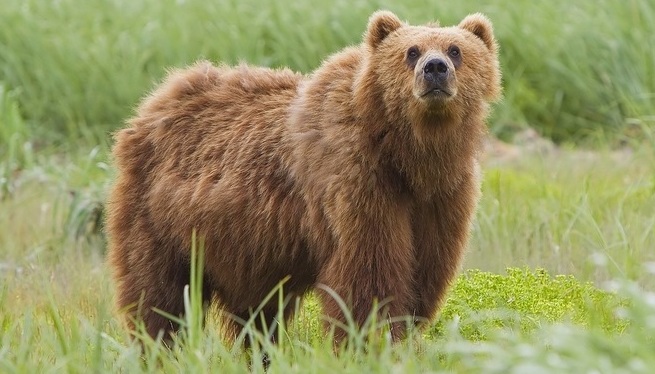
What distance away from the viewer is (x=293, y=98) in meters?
5.49

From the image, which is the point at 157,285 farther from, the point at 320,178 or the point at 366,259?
the point at 366,259

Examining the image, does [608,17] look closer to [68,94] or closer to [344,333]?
[68,94]

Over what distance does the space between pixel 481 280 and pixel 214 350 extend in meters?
1.66

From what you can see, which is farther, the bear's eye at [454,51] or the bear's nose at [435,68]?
the bear's eye at [454,51]

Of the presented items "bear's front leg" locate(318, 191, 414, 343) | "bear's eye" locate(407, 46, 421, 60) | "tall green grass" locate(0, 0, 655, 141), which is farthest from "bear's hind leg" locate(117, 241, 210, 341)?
"tall green grass" locate(0, 0, 655, 141)

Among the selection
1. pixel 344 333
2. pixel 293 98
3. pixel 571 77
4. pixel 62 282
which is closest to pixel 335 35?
pixel 571 77

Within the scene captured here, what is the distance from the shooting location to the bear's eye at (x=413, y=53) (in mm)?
5016

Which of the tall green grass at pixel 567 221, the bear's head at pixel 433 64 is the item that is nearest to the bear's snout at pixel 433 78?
the bear's head at pixel 433 64

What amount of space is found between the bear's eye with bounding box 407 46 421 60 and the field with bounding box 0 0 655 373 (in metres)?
1.03

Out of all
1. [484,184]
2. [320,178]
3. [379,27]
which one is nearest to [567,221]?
[484,184]

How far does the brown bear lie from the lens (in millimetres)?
4953

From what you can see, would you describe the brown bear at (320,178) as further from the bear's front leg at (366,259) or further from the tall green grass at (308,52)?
the tall green grass at (308,52)

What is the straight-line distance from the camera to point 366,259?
491cm

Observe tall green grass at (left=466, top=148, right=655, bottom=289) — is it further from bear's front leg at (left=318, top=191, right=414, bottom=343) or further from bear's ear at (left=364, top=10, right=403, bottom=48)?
bear's ear at (left=364, top=10, right=403, bottom=48)
